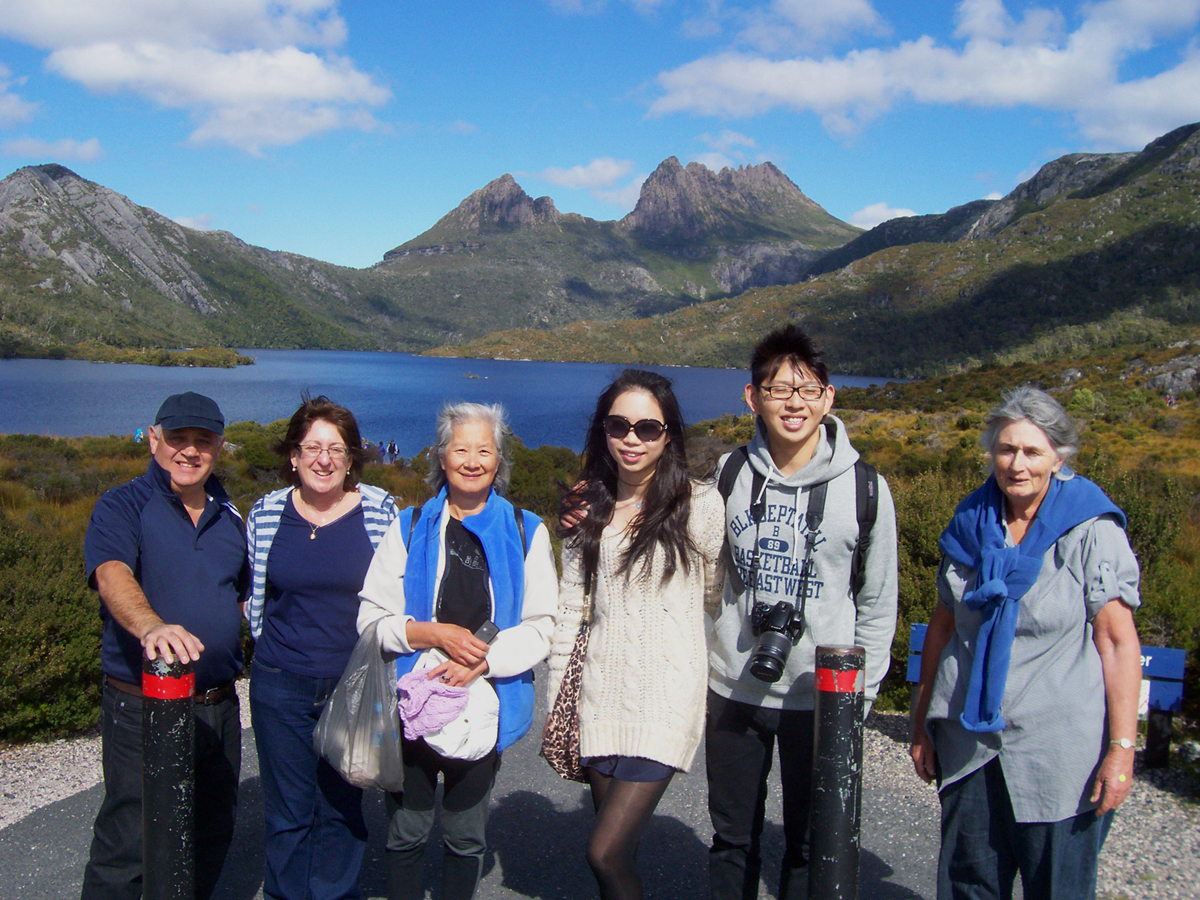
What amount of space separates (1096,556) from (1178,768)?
3.05 m

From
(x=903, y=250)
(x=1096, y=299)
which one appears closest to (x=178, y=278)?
(x=903, y=250)

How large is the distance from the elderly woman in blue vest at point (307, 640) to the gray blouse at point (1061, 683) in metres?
2.02

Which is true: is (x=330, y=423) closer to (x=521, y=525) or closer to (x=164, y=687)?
(x=521, y=525)

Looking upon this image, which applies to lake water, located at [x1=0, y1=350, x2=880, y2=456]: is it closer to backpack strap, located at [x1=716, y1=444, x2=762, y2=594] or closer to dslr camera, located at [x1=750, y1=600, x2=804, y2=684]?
backpack strap, located at [x1=716, y1=444, x2=762, y2=594]

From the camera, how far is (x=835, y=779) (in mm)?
1743

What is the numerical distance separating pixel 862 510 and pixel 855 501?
32 millimetres

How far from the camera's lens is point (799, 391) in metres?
2.32

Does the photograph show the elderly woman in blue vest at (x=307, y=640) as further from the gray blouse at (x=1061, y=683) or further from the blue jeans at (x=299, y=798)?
the gray blouse at (x=1061, y=683)

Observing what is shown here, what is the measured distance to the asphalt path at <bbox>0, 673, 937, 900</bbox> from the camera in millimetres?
2953

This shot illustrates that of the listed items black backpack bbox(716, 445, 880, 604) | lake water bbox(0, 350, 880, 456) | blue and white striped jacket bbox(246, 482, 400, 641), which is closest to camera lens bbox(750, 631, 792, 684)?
black backpack bbox(716, 445, 880, 604)

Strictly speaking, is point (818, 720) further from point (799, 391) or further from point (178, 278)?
point (178, 278)

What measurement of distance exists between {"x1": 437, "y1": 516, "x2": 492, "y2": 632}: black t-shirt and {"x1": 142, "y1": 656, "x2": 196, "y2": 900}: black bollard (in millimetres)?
737

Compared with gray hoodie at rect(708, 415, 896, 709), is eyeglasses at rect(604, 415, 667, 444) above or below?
above

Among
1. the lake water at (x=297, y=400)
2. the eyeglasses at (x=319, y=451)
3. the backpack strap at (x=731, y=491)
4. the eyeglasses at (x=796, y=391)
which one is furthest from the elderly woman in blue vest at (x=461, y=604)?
the lake water at (x=297, y=400)
